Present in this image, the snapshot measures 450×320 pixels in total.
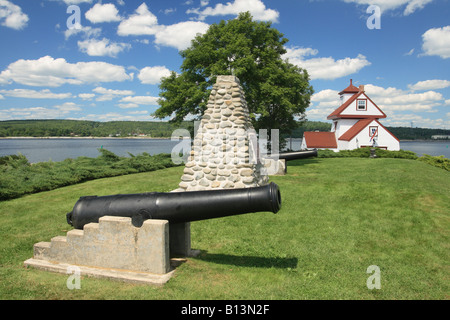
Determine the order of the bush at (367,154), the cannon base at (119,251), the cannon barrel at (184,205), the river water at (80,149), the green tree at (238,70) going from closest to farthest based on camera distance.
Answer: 1. the cannon barrel at (184,205)
2. the cannon base at (119,251)
3. the green tree at (238,70)
4. the bush at (367,154)
5. the river water at (80,149)

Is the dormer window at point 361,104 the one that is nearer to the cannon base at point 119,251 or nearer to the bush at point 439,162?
the bush at point 439,162

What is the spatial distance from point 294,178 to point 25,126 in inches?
5609

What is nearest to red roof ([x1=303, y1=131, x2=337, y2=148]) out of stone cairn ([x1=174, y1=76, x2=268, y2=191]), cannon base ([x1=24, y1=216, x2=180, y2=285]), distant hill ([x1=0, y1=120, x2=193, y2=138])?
stone cairn ([x1=174, y1=76, x2=268, y2=191])

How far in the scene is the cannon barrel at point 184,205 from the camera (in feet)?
13.4

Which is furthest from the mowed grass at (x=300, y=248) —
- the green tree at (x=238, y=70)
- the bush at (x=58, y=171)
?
the green tree at (x=238, y=70)

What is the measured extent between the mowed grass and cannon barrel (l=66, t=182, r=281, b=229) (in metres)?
0.93

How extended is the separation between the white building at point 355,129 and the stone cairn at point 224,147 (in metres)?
26.3

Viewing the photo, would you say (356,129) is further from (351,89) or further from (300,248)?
(300,248)

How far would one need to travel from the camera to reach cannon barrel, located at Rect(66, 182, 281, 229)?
4074 millimetres

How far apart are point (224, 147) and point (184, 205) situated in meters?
4.82

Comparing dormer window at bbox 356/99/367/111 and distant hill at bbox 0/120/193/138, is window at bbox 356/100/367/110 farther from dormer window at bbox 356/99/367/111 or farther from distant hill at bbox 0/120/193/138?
distant hill at bbox 0/120/193/138

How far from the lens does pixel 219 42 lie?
65.9ft

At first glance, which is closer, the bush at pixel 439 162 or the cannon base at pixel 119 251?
the cannon base at pixel 119 251
